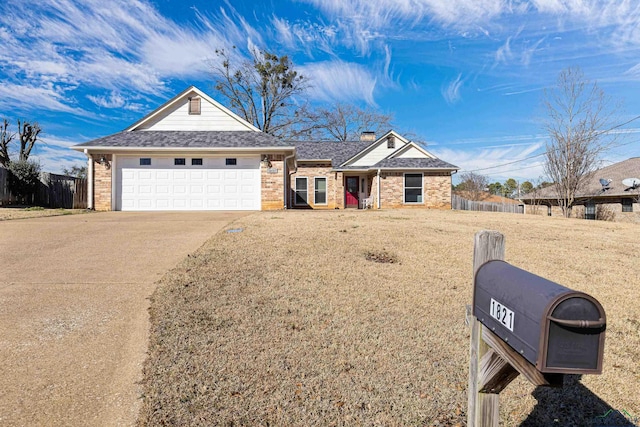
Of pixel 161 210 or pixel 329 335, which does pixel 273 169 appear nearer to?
pixel 161 210

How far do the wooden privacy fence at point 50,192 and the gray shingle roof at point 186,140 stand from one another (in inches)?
126

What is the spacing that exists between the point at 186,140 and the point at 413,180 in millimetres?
11336

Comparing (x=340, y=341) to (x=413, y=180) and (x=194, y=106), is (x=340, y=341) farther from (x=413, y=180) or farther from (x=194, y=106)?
(x=413, y=180)

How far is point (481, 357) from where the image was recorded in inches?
73.4

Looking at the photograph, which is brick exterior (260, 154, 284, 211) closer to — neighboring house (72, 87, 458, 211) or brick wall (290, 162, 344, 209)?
neighboring house (72, 87, 458, 211)

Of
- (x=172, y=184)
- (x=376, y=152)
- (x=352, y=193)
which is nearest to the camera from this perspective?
(x=172, y=184)

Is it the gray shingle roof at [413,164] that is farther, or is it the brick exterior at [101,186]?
the gray shingle roof at [413,164]

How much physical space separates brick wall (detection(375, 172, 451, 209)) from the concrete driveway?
13.8 meters

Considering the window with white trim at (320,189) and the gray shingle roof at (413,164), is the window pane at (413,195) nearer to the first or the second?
the gray shingle roof at (413,164)

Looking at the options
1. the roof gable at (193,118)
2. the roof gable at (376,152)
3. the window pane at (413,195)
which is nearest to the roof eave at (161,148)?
the roof gable at (193,118)

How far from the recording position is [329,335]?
11.9 feet

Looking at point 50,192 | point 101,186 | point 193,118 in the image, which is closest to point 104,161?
point 101,186

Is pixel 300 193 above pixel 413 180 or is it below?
below

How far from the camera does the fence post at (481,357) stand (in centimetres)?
188
